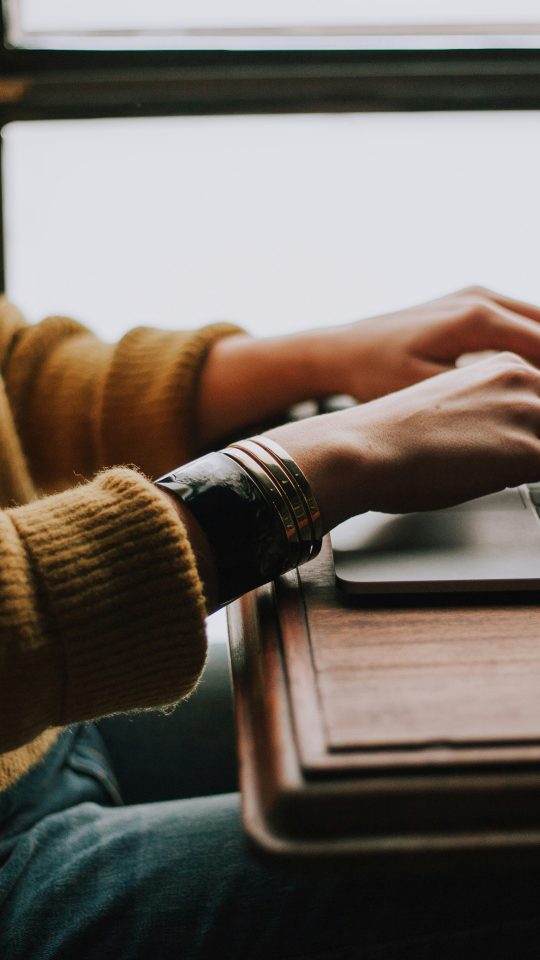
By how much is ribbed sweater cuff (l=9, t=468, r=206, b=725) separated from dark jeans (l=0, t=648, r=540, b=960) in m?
0.12

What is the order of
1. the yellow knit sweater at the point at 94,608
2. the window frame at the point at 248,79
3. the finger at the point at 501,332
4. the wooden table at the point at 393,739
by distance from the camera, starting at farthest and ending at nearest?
the window frame at the point at 248,79
the finger at the point at 501,332
the yellow knit sweater at the point at 94,608
the wooden table at the point at 393,739

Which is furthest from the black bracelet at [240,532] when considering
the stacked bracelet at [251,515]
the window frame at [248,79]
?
the window frame at [248,79]

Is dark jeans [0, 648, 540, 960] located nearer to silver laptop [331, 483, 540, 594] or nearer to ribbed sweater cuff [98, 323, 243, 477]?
silver laptop [331, 483, 540, 594]

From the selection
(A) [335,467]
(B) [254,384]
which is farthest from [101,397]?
(A) [335,467]

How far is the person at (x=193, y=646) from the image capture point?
1.43ft

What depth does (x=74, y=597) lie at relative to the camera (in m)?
0.43

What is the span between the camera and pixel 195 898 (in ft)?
1.73

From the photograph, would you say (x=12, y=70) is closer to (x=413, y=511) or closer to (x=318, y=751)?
(x=413, y=511)

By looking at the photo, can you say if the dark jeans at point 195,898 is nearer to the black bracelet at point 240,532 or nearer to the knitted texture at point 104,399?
the black bracelet at point 240,532

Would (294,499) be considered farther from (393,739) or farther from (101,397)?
(101,397)

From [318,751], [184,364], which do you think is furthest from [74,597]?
[184,364]

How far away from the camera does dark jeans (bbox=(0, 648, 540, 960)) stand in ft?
1.56

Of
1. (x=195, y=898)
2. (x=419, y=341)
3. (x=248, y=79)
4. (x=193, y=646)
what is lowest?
(x=195, y=898)

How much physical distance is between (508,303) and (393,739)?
1.86 feet
